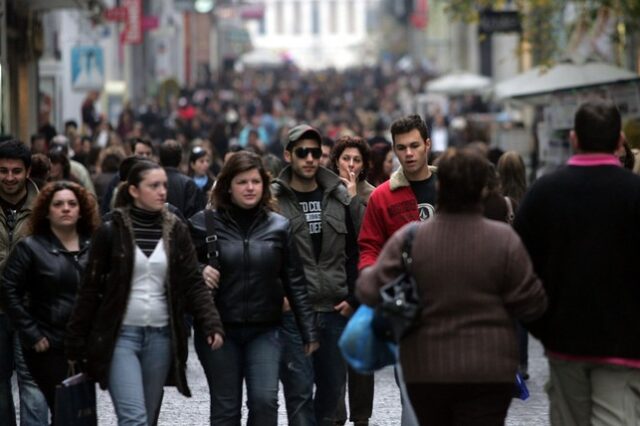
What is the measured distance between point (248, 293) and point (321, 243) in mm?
1007

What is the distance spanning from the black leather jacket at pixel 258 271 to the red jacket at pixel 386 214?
0.41 m

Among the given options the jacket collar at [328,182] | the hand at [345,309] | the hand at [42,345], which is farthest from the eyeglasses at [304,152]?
the hand at [42,345]

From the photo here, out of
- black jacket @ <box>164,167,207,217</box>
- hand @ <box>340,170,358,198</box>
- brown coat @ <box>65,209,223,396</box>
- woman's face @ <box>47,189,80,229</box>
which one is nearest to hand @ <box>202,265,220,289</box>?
brown coat @ <box>65,209,223,396</box>

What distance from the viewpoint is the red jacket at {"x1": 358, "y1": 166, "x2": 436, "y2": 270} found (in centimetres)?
869

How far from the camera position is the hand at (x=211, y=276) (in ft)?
27.0

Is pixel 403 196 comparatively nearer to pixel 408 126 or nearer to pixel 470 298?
pixel 408 126

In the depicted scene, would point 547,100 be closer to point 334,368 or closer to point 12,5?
point 12,5

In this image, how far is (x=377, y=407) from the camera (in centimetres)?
1153

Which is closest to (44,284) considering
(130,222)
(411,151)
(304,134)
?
(130,222)

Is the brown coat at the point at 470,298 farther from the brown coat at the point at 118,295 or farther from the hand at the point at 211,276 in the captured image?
the hand at the point at 211,276

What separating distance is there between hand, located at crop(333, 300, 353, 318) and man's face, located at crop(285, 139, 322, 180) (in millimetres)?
737

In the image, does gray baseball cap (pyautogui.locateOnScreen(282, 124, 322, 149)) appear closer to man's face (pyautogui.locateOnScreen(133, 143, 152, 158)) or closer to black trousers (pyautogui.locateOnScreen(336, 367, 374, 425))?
black trousers (pyautogui.locateOnScreen(336, 367, 374, 425))

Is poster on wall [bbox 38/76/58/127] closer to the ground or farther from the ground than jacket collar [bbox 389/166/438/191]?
farther from the ground

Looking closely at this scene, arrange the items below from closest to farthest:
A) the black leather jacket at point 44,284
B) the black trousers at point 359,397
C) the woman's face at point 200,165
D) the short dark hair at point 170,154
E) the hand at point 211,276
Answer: the hand at point 211,276 < the black leather jacket at point 44,284 < the black trousers at point 359,397 < the short dark hair at point 170,154 < the woman's face at point 200,165
